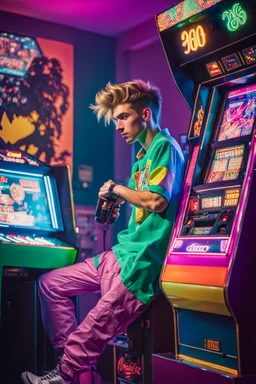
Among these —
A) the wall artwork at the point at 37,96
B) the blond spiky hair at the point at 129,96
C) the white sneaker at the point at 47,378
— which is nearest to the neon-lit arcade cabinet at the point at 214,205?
the blond spiky hair at the point at 129,96

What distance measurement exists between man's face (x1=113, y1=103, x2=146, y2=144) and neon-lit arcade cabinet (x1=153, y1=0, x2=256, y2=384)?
12.1 inches

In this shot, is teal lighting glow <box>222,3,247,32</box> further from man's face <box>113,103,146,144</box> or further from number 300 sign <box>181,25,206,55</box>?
man's face <box>113,103,146,144</box>

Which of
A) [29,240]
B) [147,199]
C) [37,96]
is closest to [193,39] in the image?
[147,199]

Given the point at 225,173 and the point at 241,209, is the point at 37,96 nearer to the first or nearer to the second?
the point at 225,173

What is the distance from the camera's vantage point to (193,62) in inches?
127

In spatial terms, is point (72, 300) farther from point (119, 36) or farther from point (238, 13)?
point (119, 36)

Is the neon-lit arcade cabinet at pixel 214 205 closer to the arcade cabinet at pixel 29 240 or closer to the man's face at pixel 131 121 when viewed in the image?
the man's face at pixel 131 121

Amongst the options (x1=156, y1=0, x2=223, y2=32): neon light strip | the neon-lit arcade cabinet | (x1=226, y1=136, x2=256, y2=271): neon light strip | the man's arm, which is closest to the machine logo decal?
the neon-lit arcade cabinet

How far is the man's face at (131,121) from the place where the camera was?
3449 mm

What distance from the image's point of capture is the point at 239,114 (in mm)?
3020

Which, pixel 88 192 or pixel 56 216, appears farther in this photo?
pixel 88 192

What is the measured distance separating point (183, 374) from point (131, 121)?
149cm

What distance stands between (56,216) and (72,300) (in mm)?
590

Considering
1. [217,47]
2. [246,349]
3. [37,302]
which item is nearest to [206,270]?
[246,349]
